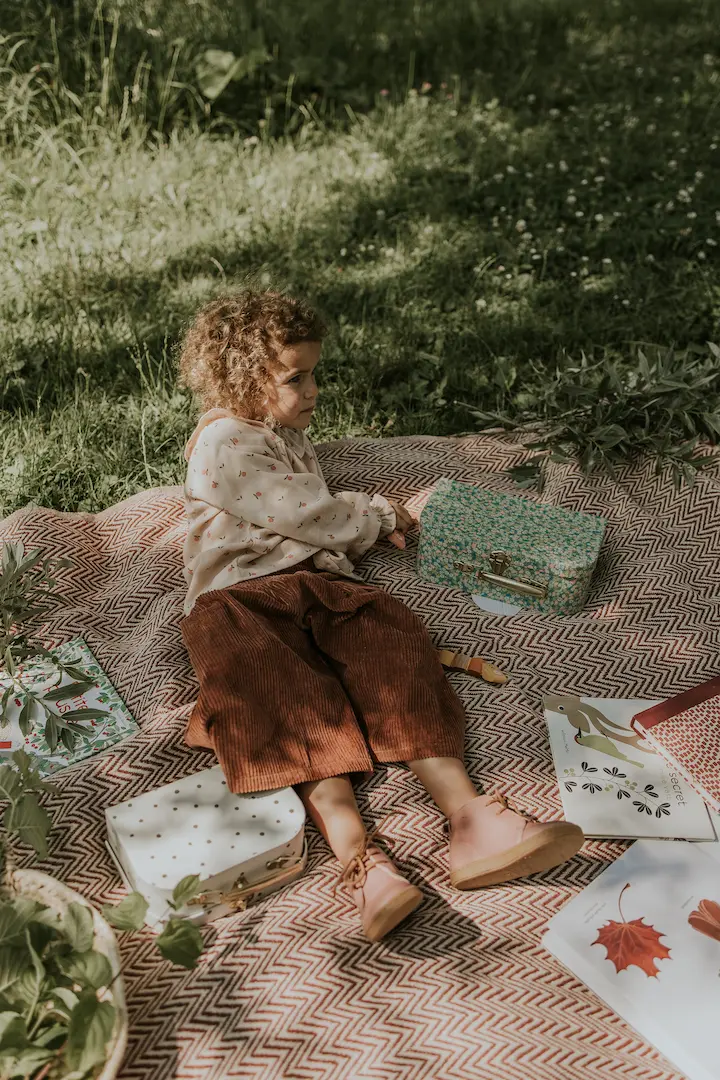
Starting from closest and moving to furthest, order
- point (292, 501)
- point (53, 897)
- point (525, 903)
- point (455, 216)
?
point (53, 897) < point (525, 903) < point (292, 501) < point (455, 216)

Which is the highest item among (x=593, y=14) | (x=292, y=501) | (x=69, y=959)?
(x=593, y=14)

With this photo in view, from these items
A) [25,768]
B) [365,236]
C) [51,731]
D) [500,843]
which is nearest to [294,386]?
[51,731]

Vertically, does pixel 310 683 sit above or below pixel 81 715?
above

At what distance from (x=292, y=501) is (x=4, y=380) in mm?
1795

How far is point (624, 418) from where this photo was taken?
3895mm

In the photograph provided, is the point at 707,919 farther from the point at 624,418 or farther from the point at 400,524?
the point at 624,418

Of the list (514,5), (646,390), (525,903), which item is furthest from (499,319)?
(514,5)

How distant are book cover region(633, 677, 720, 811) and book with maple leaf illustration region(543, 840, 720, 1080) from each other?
219 millimetres

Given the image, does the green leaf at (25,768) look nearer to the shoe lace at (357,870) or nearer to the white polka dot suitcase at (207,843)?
the white polka dot suitcase at (207,843)

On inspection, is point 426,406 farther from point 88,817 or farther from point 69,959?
point 69,959

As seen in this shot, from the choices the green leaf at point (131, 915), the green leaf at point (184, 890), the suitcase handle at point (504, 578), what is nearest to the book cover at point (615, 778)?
the suitcase handle at point (504, 578)

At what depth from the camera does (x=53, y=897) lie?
6.81ft

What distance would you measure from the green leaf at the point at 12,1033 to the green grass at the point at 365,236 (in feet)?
7.20

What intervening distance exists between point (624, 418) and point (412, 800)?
1.97 meters
